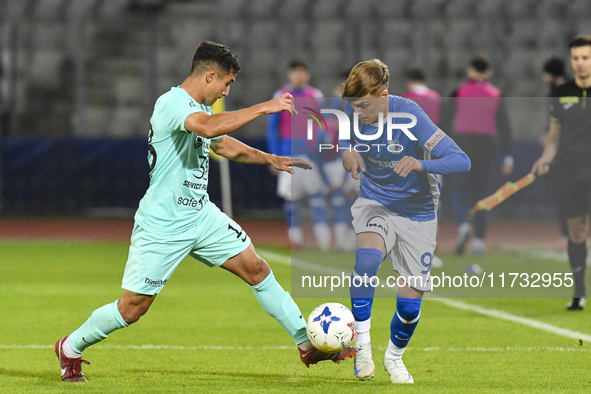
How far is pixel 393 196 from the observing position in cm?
526

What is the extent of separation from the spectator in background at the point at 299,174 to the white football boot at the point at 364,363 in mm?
1495

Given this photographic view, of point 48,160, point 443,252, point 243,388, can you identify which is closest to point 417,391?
point 243,388

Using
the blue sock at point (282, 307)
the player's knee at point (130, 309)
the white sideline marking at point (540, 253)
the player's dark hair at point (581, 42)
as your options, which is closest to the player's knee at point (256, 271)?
the blue sock at point (282, 307)

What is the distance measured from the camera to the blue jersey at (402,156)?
5168 millimetres

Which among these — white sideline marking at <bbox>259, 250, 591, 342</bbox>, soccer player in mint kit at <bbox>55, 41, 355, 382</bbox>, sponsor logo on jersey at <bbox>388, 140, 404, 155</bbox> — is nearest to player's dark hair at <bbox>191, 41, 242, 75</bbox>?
soccer player in mint kit at <bbox>55, 41, 355, 382</bbox>

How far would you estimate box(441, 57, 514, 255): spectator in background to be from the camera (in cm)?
988

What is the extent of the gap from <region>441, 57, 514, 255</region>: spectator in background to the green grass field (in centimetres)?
158

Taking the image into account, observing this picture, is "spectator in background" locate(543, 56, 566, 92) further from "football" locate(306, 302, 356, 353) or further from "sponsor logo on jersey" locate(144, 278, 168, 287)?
"sponsor logo on jersey" locate(144, 278, 168, 287)

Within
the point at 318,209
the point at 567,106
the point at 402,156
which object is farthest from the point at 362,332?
the point at 318,209

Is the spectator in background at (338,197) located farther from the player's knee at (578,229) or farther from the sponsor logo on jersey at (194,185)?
the sponsor logo on jersey at (194,185)

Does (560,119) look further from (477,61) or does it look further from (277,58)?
(277,58)

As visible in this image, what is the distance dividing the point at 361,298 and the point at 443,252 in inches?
121

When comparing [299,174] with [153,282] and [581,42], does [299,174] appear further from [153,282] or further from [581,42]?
[153,282]

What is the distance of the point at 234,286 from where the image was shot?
9914 mm
